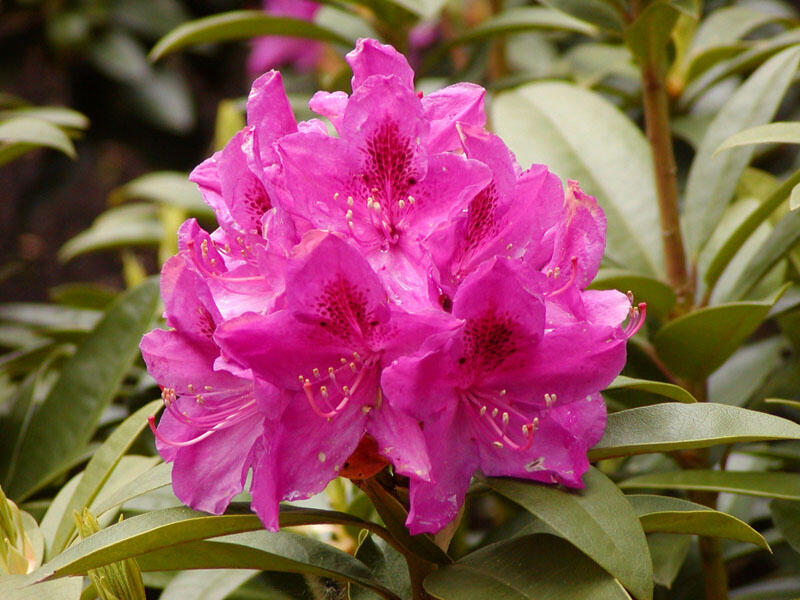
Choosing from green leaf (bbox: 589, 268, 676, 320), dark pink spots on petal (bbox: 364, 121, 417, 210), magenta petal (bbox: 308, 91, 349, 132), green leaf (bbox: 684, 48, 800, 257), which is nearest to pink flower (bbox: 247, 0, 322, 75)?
green leaf (bbox: 684, 48, 800, 257)

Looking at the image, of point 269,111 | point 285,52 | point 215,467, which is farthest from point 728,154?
point 285,52

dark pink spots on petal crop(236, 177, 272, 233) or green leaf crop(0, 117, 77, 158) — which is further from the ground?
dark pink spots on petal crop(236, 177, 272, 233)

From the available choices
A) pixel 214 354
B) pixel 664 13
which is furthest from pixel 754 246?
pixel 214 354

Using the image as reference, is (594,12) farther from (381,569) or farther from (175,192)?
(175,192)

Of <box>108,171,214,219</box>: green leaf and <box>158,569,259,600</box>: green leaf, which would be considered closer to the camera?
<box>158,569,259,600</box>: green leaf

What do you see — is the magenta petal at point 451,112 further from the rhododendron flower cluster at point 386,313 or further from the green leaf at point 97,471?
the green leaf at point 97,471

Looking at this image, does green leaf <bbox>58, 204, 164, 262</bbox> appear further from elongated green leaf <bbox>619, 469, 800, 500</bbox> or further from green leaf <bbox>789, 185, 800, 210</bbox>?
green leaf <bbox>789, 185, 800, 210</bbox>
